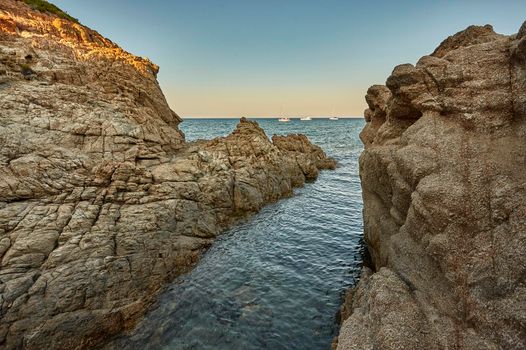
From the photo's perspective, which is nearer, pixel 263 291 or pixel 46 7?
pixel 263 291

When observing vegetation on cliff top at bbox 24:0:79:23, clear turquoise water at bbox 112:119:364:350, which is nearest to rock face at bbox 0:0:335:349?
clear turquoise water at bbox 112:119:364:350

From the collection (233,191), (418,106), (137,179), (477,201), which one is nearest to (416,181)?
(477,201)

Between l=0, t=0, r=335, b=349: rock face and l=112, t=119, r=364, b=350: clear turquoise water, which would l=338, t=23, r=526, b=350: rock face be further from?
l=0, t=0, r=335, b=349: rock face

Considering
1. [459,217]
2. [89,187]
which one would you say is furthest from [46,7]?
[459,217]

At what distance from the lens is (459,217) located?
8773mm

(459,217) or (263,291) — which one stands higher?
(459,217)

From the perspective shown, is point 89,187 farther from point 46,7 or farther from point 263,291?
point 46,7

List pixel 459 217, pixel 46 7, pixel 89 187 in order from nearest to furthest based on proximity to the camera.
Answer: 1. pixel 459 217
2. pixel 89 187
3. pixel 46 7

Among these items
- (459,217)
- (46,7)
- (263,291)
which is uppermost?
(46,7)

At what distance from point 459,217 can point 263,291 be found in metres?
10.0

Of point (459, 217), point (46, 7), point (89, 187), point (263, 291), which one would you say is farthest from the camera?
point (46, 7)

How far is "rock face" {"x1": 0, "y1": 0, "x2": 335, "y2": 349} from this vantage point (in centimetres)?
1208

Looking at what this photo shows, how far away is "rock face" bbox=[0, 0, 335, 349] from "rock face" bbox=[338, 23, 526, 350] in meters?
10.4

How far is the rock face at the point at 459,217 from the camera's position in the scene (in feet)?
24.8
